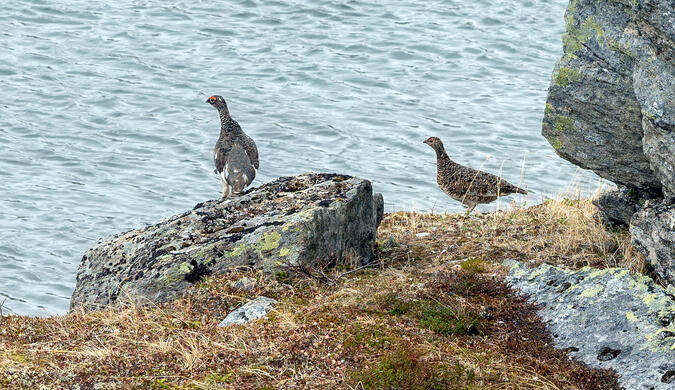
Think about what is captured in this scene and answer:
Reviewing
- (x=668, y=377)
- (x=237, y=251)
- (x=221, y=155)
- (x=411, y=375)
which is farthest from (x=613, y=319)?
(x=221, y=155)

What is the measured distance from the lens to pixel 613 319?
8539 mm

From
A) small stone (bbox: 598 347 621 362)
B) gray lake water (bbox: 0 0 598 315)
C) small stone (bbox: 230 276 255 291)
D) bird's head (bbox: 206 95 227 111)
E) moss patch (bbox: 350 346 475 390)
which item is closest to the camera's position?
moss patch (bbox: 350 346 475 390)

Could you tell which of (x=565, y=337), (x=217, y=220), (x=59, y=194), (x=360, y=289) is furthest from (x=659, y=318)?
(x=59, y=194)

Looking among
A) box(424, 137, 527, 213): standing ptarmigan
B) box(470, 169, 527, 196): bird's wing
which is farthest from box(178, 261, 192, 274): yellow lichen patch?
box(470, 169, 527, 196): bird's wing

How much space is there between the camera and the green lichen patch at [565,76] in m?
10.1

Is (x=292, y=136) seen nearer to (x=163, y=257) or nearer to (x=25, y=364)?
(x=163, y=257)

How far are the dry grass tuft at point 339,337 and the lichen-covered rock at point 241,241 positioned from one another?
315mm

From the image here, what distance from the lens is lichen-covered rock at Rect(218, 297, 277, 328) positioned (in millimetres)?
9188

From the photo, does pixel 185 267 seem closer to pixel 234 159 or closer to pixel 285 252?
pixel 285 252

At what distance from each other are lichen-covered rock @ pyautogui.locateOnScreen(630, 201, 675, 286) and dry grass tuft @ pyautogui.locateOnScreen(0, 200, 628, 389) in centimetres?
58

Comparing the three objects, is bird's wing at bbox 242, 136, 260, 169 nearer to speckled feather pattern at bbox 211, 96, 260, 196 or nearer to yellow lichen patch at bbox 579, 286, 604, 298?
speckled feather pattern at bbox 211, 96, 260, 196

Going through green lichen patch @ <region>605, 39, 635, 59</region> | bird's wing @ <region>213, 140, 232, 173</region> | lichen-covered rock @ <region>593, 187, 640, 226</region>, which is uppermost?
green lichen patch @ <region>605, 39, 635, 59</region>

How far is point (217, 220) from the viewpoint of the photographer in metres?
11.4

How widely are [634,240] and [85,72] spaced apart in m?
26.2
